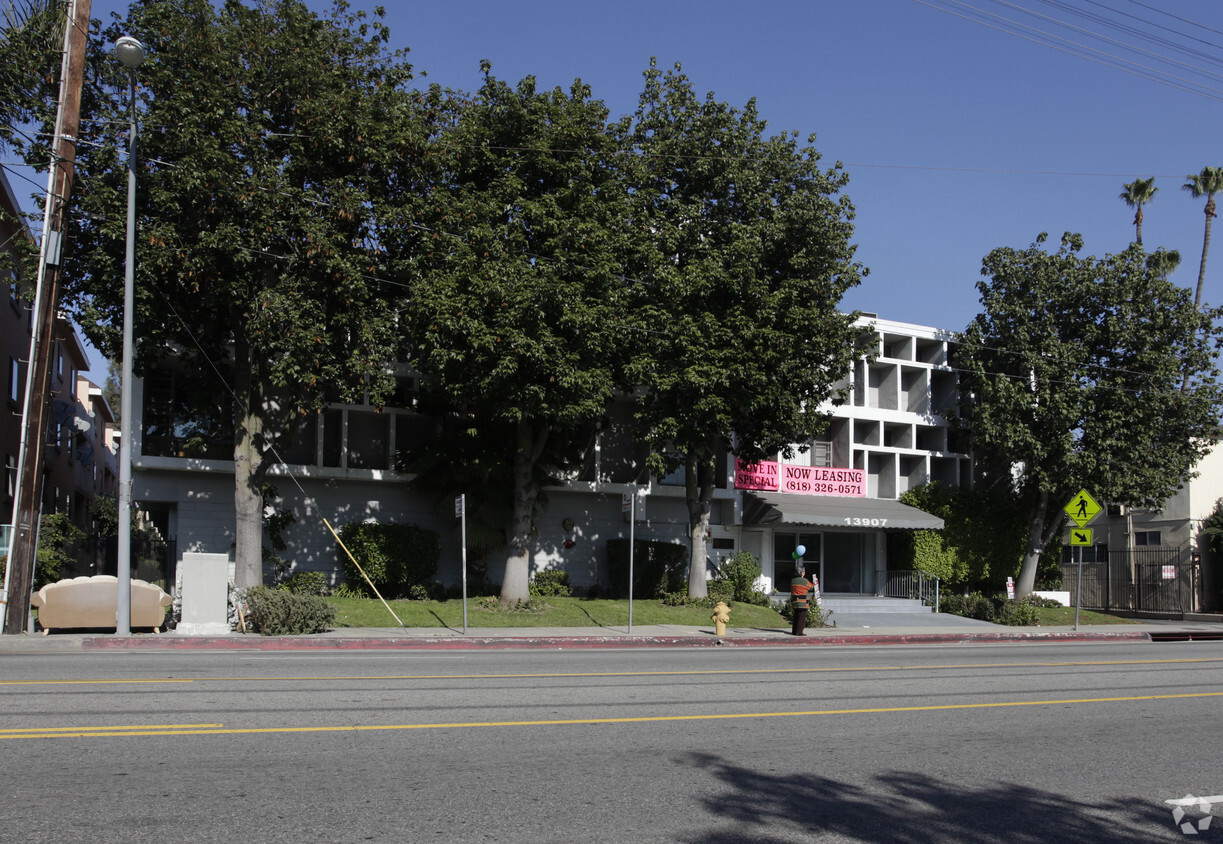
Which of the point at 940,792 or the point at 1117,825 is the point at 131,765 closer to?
the point at 940,792

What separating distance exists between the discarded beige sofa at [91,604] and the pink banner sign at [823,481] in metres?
19.1

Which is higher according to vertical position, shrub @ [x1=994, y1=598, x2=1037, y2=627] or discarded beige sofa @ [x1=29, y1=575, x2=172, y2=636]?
discarded beige sofa @ [x1=29, y1=575, x2=172, y2=636]

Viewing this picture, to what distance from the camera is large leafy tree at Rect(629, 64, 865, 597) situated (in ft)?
75.9

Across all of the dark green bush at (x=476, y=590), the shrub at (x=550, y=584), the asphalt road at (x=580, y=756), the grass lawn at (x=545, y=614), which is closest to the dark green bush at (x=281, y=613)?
the grass lawn at (x=545, y=614)

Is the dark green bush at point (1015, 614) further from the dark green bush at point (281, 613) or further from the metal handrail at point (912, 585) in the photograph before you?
the dark green bush at point (281, 613)

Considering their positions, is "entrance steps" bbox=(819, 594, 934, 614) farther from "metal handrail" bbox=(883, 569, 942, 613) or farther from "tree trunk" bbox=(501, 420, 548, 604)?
"tree trunk" bbox=(501, 420, 548, 604)

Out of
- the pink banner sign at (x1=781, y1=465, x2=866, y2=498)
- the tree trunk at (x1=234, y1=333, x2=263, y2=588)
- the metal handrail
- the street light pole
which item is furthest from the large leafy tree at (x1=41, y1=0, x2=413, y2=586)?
the metal handrail

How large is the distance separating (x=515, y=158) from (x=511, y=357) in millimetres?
6014

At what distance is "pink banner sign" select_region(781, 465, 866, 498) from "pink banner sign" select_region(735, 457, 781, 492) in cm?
29

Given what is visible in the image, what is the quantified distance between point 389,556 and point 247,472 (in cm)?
455

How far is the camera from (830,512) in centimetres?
2969

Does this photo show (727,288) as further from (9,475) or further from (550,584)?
(9,475)

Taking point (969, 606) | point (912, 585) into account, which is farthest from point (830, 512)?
point (969, 606)

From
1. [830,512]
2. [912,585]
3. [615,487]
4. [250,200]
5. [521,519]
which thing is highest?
[250,200]
